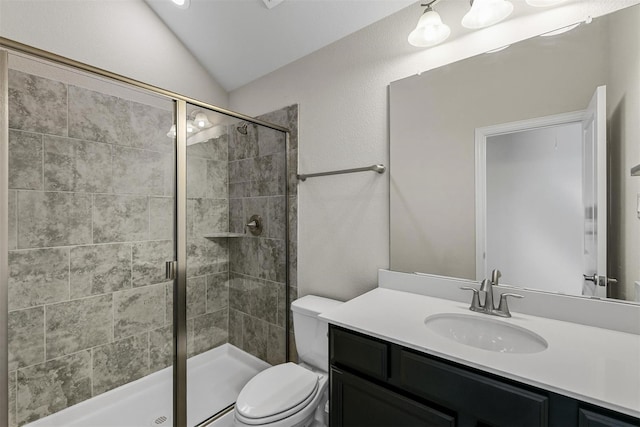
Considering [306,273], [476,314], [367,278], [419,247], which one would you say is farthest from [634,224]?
[306,273]

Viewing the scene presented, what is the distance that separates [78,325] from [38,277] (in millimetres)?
354

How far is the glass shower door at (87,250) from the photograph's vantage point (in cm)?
145

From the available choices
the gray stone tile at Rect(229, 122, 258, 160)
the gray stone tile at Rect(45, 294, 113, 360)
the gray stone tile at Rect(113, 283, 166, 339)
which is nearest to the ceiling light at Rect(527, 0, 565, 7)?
the gray stone tile at Rect(229, 122, 258, 160)

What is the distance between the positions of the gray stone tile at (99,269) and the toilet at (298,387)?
3.62 ft

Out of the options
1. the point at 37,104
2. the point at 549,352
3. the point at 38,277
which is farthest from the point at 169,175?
the point at 549,352

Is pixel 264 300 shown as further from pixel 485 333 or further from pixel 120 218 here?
pixel 485 333

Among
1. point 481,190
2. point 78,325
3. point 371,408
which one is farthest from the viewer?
point 78,325

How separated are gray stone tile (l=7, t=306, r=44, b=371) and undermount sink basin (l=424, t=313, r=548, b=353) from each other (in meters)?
1.97

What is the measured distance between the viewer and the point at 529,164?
1133 millimetres

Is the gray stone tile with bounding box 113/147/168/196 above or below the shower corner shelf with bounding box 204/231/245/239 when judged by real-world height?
above

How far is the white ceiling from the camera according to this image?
1.56 m

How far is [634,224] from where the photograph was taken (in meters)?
0.93

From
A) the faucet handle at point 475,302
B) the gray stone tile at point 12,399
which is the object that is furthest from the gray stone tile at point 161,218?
the faucet handle at point 475,302

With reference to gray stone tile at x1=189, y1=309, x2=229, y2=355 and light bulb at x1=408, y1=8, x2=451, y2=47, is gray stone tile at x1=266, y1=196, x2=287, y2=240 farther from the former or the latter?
light bulb at x1=408, y1=8, x2=451, y2=47
